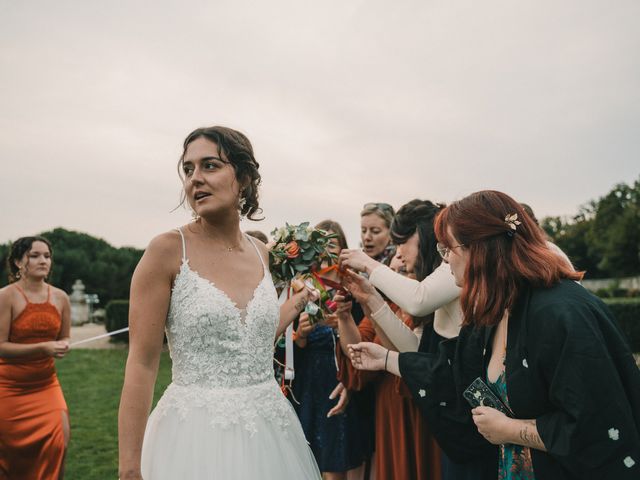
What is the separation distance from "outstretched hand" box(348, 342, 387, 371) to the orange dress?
392cm

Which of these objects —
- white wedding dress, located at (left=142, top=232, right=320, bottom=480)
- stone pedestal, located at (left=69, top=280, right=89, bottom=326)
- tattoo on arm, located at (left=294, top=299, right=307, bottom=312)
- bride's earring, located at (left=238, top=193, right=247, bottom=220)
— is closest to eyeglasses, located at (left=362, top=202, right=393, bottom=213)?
tattoo on arm, located at (left=294, top=299, right=307, bottom=312)

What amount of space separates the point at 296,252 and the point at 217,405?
1.39 meters

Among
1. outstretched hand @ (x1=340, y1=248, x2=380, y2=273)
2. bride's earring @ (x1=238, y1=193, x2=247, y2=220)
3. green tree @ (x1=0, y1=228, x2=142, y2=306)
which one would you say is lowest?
outstretched hand @ (x1=340, y1=248, x2=380, y2=273)

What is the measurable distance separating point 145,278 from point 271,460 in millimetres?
1085

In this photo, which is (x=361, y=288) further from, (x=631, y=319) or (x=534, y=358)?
(x=631, y=319)

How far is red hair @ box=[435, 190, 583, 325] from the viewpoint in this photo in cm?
238

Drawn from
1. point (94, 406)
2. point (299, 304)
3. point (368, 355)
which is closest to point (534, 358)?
point (368, 355)

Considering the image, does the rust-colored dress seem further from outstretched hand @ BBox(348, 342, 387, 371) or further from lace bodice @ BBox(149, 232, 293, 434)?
lace bodice @ BBox(149, 232, 293, 434)

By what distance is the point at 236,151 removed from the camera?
113 inches

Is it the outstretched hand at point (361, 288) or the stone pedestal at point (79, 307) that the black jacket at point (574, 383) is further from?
the stone pedestal at point (79, 307)

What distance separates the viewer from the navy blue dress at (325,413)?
177 inches

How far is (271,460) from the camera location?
8.39ft

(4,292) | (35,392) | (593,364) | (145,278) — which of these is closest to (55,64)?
(4,292)

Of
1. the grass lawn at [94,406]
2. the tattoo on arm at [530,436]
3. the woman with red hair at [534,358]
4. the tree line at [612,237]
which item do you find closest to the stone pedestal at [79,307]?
the grass lawn at [94,406]
